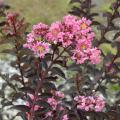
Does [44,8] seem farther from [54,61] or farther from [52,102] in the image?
[54,61]

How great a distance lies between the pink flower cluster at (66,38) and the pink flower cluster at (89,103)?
0.88ft

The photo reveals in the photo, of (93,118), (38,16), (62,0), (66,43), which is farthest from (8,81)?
(62,0)

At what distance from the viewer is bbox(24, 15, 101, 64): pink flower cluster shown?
6.86ft

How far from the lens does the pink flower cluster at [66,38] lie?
6.86 ft

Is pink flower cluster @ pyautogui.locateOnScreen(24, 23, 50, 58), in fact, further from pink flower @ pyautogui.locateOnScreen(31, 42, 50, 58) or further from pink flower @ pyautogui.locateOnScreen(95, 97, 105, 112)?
pink flower @ pyautogui.locateOnScreen(95, 97, 105, 112)

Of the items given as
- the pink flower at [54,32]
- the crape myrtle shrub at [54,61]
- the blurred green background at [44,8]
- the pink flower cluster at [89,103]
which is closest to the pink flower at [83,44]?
the crape myrtle shrub at [54,61]

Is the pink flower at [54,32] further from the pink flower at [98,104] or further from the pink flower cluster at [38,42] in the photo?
the pink flower at [98,104]

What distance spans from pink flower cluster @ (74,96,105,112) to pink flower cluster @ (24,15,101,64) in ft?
0.88

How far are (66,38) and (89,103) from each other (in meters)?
0.44

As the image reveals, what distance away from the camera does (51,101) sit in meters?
2.44

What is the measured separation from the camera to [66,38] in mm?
2086

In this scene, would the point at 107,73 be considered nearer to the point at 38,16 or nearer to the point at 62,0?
the point at 38,16

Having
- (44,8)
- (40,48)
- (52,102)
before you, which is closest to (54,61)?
(40,48)

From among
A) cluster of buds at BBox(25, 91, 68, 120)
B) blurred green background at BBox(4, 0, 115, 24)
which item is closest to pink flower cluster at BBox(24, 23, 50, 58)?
cluster of buds at BBox(25, 91, 68, 120)
